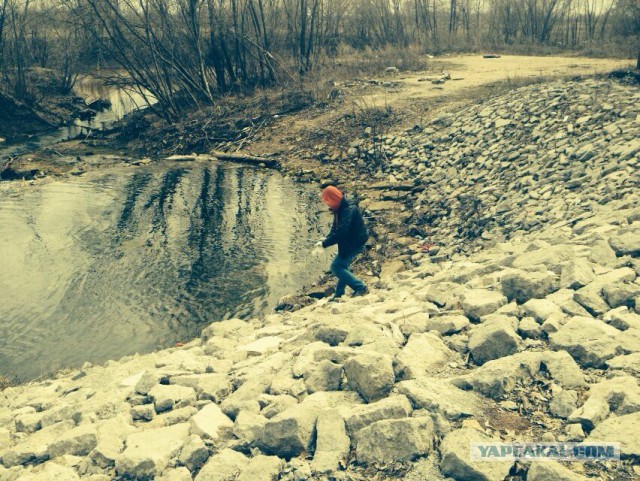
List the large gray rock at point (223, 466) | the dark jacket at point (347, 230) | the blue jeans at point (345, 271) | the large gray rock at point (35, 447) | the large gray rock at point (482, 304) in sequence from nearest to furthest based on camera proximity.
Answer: the large gray rock at point (223, 466) < the large gray rock at point (35, 447) < the large gray rock at point (482, 304) < the dark jacket at point (347, 230) < the blue jeans at point (345, 271)

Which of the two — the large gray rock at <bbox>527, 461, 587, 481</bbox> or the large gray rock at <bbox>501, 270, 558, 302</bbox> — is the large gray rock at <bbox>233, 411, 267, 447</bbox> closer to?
the large gray rock at <bbox>527, 461, 587, 481</bbox>

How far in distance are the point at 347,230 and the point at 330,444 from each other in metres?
3.79

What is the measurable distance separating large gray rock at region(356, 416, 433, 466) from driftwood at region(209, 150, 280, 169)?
44.1 ft

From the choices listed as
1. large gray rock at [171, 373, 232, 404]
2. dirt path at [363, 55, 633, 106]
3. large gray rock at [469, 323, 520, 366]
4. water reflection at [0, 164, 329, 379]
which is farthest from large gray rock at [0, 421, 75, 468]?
dirt path at [363, 55, 633, 106]

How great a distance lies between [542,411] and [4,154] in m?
19.4

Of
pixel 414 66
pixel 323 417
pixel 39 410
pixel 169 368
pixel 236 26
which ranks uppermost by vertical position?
pixel 236 26

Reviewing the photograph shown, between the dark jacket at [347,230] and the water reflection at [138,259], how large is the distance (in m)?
1.92

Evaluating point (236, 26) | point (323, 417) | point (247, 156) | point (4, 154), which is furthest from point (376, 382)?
point (236, 26)

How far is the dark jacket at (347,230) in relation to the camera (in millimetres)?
6930

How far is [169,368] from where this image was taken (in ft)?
17.4

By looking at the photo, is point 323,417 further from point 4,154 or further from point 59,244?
point 4,154

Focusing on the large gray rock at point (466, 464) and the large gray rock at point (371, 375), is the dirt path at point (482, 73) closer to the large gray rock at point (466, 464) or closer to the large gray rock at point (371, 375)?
the large gray rock at point (371, 375)

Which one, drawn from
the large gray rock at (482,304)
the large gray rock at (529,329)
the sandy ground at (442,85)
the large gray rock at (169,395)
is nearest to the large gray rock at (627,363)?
the large gray rock at (529,329)

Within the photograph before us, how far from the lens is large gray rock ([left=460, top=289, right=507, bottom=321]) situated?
5004mm
